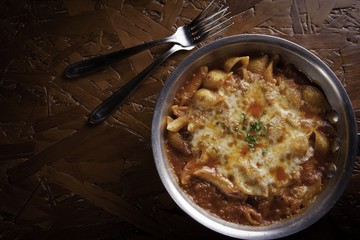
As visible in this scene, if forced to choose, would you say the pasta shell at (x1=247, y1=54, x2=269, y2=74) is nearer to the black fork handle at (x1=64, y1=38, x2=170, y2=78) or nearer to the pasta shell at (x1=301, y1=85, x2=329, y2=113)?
the pasta shell at (x1=301, y1=85, x2=329, y2=113)

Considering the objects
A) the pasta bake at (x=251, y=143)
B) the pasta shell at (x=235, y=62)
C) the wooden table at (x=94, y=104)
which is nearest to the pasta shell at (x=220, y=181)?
the pasta bake at (x=251, y=143)

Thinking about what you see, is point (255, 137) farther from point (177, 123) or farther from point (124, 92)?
point (124, 92)

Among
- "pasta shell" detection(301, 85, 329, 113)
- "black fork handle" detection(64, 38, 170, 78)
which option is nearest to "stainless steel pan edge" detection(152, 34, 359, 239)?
"pasta shell" detection(301, 85, 329, 113)

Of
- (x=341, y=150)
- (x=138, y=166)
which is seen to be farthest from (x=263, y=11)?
(x=138, y=166)

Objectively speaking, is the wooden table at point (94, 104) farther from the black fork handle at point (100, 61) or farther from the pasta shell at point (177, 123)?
the pasta shell at point (177, 123)

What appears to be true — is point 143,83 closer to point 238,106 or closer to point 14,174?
point 238,106

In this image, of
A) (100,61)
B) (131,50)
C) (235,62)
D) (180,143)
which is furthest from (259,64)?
(100,61)
